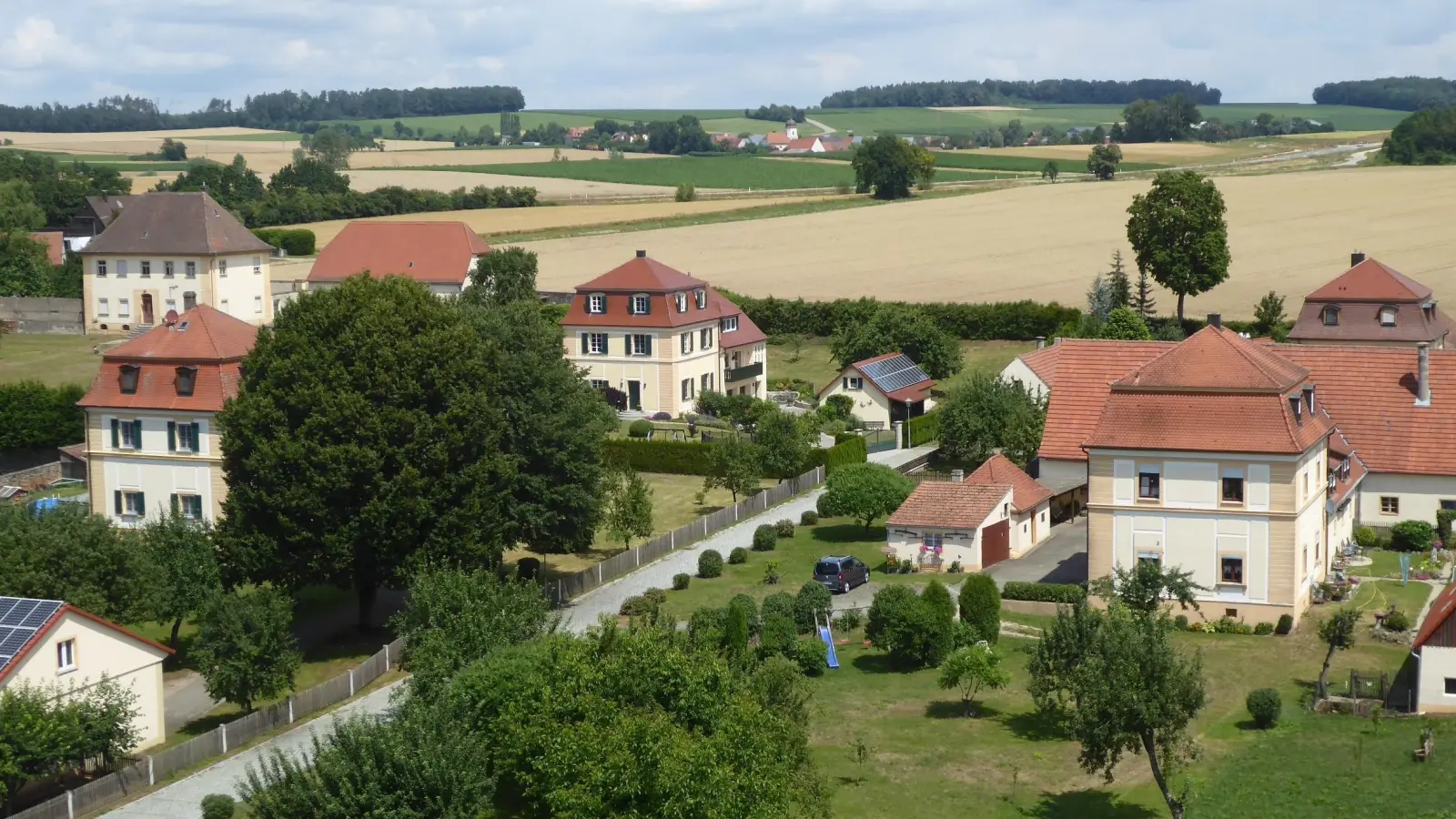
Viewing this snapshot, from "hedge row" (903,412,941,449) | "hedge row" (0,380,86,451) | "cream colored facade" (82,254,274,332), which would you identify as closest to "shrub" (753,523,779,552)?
"hedge row" (903,412,941,449)

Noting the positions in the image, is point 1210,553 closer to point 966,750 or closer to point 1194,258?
point 966,750

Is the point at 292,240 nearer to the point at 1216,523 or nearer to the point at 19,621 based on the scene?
the point at 1216,523

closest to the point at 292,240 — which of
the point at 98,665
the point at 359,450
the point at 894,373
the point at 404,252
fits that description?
the point at 404,252

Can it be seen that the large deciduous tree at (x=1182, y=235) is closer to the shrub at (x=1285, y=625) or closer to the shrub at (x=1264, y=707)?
the shrub at (x=1285, y=625)

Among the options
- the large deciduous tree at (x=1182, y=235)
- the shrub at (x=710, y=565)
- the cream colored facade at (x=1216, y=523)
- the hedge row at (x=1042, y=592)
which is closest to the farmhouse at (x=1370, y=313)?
the large deciduous tree at (x=1182, y=235)

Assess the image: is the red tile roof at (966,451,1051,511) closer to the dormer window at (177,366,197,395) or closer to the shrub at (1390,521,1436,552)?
the shrub at (1390,521,1436,552)

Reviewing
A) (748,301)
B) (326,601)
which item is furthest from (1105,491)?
(748,301)
